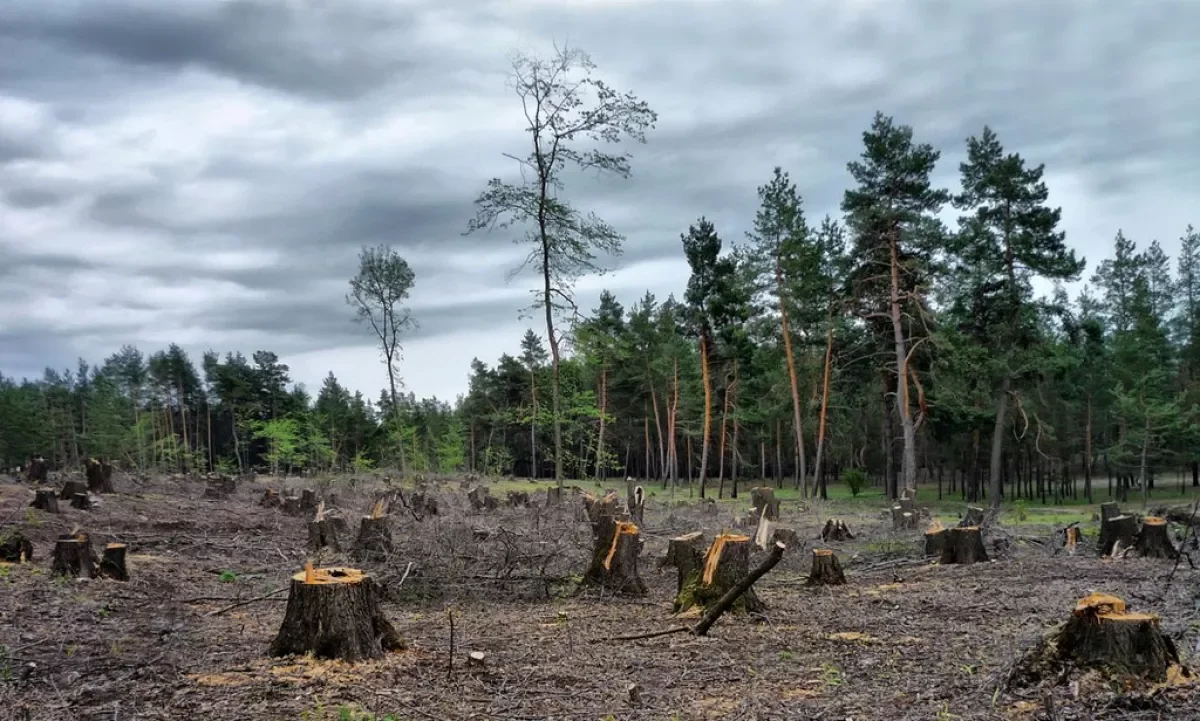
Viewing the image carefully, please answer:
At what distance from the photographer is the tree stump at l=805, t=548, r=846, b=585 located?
10961 millimetres

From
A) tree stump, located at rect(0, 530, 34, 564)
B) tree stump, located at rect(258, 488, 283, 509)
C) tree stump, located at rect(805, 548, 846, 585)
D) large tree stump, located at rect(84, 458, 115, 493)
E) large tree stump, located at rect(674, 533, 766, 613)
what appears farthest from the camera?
tree stump, located at rect(258, 488, 283, 509)

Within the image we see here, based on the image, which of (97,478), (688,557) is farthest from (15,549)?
(97,478)

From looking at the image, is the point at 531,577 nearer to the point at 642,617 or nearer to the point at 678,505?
the point at 642,617

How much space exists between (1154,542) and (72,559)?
14.9m

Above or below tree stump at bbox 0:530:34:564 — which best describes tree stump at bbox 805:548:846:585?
below

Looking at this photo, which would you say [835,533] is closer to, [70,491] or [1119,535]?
[1119,535]

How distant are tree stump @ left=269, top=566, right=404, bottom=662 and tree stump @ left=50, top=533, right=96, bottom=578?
5.16 metres

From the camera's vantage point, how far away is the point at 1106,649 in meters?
5.16

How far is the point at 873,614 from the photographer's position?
27.6 ft

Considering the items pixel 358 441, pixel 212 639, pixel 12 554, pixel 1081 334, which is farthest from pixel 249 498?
pixel 358 441

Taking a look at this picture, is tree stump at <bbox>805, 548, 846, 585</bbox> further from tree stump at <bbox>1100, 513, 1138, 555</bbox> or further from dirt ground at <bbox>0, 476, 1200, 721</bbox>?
tree stump at <bbox>1100, 513, 1138, 555</bbox>

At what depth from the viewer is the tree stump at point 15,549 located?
10812 millimetres

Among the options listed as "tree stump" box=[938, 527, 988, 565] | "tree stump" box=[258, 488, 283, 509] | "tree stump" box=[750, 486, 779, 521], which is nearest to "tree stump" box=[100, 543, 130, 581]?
"tree stump" box=[938, 527, 988, 565]

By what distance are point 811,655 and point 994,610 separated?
260cm
